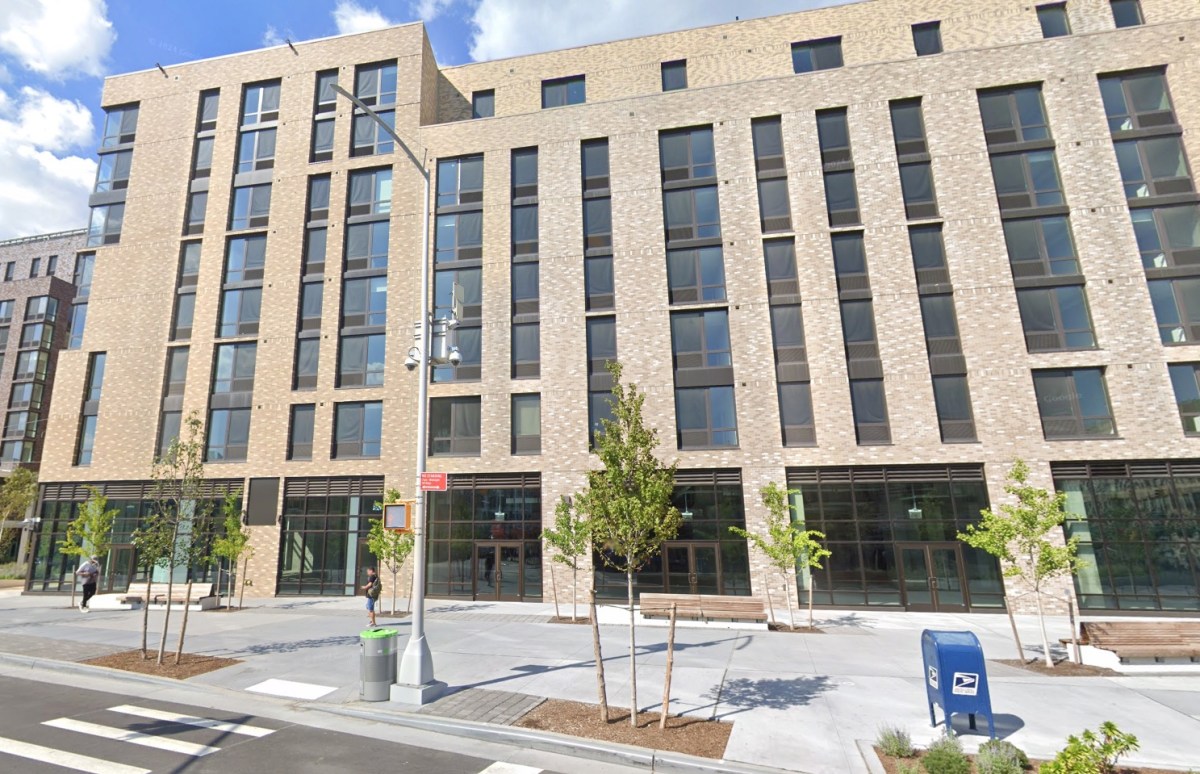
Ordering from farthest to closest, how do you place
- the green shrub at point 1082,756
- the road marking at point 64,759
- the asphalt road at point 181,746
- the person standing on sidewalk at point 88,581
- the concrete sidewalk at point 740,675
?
the person standing on sidewalk at point 88,581, the concrete sidewalk at point 740,675, the asphalt road at point 181,746, the road marking at point 64,759, the green shrub at point 1082,756

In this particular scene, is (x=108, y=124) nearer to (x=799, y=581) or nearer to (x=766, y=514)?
(x=766, y=514)

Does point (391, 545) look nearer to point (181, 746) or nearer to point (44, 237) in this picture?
point (181, 746)

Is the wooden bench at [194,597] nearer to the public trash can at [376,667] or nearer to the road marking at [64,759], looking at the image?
the road marking at [64,759]

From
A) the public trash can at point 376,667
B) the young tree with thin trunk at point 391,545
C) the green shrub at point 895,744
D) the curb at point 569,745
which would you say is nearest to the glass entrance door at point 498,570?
the young tree with thin trunk at point 391,545

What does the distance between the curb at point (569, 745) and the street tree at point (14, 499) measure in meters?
38.2

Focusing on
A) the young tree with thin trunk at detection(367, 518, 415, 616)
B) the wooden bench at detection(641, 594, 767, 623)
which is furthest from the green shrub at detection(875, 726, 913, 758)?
the young tree with thin trunk at detection(367, 518, 415, 616)

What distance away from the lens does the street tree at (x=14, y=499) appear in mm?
34062

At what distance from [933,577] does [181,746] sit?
71.1ft

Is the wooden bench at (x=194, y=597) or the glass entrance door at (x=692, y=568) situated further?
the glass entrance door at (x=692, y=568)

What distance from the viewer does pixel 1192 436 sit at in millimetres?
19703

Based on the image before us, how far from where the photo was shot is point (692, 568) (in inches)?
883

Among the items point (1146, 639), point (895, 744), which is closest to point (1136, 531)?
point (1146, 639)

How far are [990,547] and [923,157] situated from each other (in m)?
17.2

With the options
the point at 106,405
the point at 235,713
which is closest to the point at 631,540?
the point at 235,713
